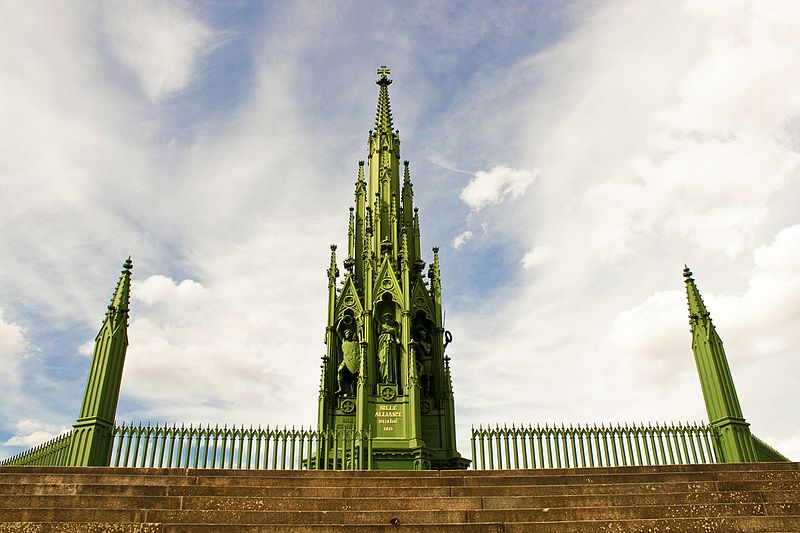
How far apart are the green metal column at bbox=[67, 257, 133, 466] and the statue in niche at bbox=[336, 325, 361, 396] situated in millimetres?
9608

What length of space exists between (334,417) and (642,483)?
45.4 feet

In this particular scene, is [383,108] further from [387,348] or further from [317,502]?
[317,502]

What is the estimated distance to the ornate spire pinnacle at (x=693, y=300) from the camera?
56.5 feet

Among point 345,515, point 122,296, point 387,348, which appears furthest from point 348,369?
point 345,515

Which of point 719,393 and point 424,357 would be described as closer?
point 719,393

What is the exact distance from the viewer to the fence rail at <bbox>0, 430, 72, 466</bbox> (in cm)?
1428

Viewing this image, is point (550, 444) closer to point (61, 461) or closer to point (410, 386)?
point (410, 386)

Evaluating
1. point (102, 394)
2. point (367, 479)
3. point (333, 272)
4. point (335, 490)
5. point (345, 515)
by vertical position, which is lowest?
point (345, 515)

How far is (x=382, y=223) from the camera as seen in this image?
2630cm

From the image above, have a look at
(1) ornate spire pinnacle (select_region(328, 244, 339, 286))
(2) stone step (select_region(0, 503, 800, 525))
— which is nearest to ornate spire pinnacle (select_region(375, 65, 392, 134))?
(1) ornate spire pinnacle (select_region(328, 244, 339, 286))

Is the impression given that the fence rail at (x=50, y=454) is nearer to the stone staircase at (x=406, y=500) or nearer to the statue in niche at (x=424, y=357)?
the stone staircase at (x=406, y=500)

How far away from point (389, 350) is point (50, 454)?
11.5 meters

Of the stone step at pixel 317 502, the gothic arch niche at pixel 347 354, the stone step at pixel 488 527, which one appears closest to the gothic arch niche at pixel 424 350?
the gothic arch niche at pixel 347 354

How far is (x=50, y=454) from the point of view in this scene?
49.9ft
